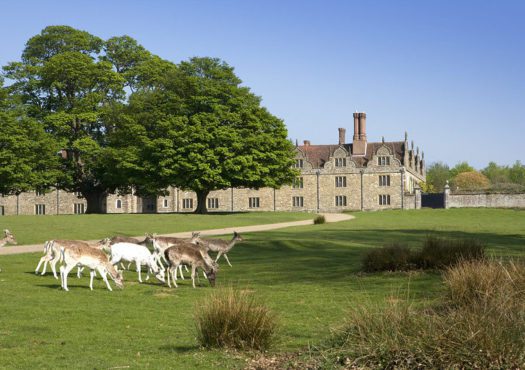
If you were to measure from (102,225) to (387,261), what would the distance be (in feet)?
92.7

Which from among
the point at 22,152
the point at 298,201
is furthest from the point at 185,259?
the point at 298,201

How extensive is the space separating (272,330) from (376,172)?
8094cm

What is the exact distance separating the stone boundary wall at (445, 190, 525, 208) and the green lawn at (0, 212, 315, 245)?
3801 cm

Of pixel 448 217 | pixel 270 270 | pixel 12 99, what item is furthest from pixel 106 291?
pixel 448 217

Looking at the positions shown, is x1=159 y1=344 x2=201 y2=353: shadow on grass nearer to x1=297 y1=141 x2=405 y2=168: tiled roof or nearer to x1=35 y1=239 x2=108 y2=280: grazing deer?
x1=35 y1=239 x2=108 y2=280: grazing deer

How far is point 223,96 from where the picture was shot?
64.6 meters

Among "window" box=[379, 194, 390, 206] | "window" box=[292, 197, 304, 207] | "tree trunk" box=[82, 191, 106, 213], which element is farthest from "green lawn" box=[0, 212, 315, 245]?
"window" box=[379, 194, 390, 206]

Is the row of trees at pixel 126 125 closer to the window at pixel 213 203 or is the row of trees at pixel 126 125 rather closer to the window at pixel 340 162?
the window at pixel 340 162

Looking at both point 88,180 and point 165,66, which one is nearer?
point 88,180

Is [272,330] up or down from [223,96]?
down

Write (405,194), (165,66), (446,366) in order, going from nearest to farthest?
1. (446,366)
2. (165,66)
3. (405,194)

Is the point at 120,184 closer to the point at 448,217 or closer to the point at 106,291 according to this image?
the point at 448,217

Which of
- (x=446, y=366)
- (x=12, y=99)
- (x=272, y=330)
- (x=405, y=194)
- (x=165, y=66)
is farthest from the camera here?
(x=405, y=194)

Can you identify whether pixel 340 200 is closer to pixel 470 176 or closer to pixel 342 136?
pixel 342 136
